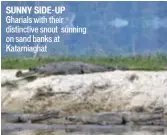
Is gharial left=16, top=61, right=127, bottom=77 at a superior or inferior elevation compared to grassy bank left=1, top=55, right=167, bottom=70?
inferior

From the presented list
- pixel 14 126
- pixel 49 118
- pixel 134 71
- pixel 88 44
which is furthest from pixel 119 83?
pixel 14 126

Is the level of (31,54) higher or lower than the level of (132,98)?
higher

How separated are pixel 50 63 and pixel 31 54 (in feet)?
0.50

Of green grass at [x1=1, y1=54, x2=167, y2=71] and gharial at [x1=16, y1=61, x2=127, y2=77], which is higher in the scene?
green grass at [x1=1, y1=54, x2=167, y2=71]

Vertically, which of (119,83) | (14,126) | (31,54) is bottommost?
(14,126)

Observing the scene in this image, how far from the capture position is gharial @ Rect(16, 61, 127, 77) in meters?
3.28

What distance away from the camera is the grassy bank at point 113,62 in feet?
10.7

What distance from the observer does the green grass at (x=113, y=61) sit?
3248 mm

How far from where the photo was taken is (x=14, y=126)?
331 cm

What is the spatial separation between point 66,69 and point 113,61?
0.34m

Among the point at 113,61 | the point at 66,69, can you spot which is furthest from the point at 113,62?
the point at 66,69

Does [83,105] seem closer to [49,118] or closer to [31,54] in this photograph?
[49,118]

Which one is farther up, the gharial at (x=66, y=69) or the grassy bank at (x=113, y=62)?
the grassy bank at (x=113, y=62)

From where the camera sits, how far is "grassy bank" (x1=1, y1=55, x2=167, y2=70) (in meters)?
3.25
